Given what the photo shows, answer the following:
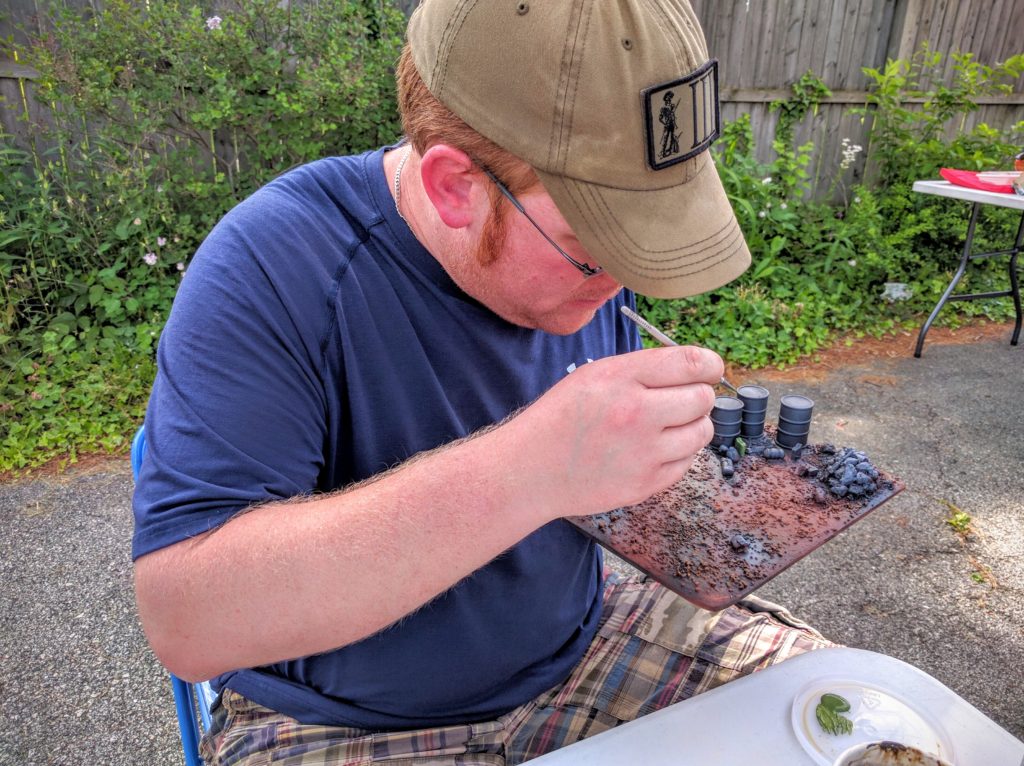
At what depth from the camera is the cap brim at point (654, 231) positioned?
919mm

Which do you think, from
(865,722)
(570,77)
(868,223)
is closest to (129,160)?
(570,77)

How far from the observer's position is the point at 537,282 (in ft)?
3.51

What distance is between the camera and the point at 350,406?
1050mm

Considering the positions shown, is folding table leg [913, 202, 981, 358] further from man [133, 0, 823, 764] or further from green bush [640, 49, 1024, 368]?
man [133, 0, 823, 764]

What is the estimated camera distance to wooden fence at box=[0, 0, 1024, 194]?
16.1ft

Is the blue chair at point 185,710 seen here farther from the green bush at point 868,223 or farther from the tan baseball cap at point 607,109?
the green bush at point 868,223

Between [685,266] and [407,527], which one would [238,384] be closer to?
[407,527]

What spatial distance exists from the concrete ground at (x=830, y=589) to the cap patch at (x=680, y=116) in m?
1.91

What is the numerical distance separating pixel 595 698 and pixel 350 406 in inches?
26.5

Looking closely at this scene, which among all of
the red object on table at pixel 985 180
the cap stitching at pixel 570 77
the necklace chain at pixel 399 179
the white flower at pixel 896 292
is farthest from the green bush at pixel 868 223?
the cap stitching at pixel 570 77

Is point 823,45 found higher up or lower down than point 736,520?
higher up

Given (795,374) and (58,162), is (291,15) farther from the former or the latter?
(795,374)

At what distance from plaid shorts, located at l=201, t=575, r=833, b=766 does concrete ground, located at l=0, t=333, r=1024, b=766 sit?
1.05 metres

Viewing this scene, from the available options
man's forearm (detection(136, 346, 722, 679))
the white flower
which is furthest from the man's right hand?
the white flower
